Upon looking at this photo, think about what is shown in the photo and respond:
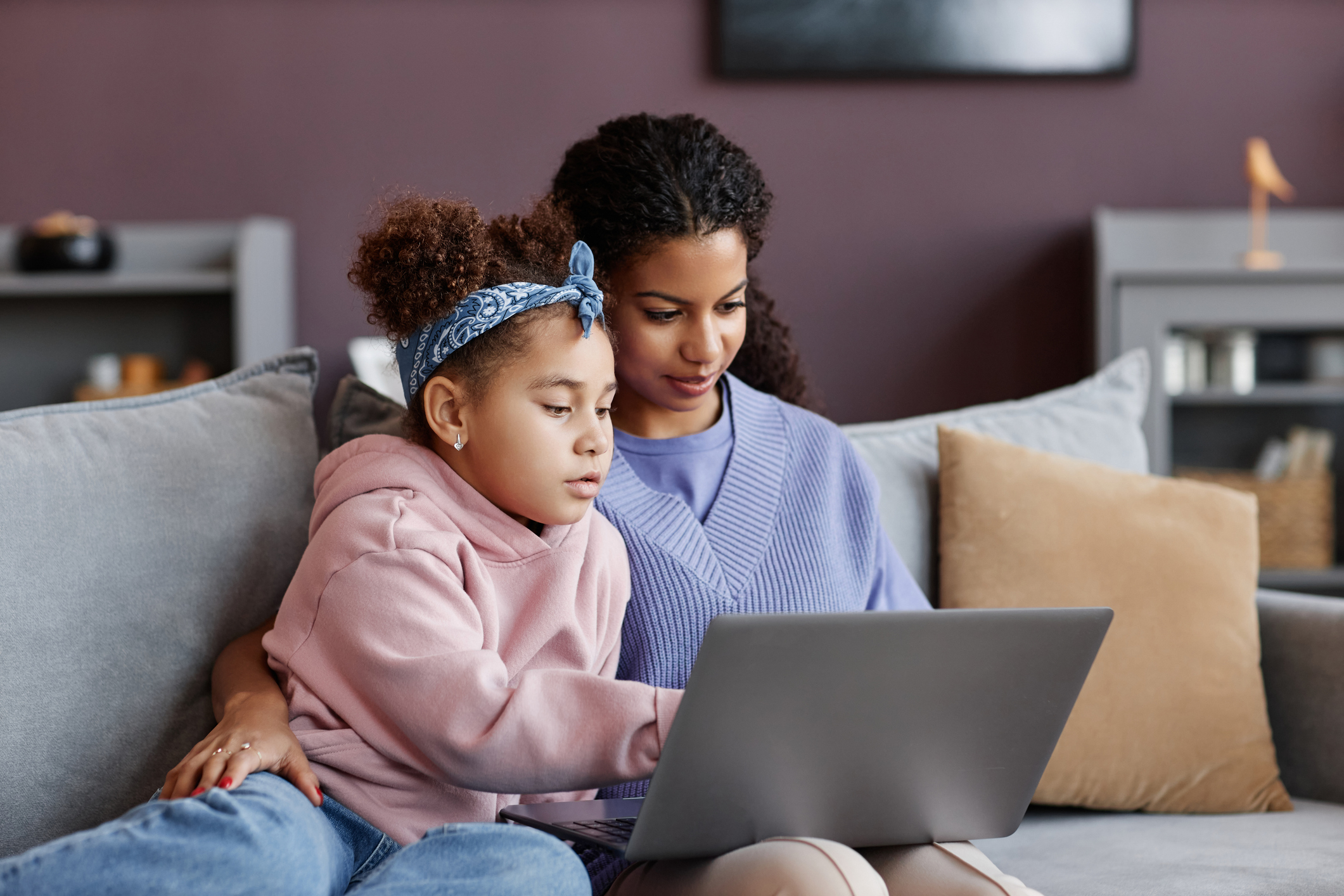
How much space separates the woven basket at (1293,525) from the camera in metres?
2.58

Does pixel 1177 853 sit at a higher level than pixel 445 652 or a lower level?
lower

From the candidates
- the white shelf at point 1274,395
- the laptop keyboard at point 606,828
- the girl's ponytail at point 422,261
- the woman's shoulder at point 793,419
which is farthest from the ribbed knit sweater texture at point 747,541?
the white shelf at point 1274,395

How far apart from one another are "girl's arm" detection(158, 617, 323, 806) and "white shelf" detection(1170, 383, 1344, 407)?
2.17m

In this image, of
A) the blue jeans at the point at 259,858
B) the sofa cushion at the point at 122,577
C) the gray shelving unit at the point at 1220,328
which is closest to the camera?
the blue jeans at the point at 259,858

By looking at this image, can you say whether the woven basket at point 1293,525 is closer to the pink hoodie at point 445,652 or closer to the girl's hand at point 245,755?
the pink hoodie at point 445,652

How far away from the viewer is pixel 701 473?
1.21m

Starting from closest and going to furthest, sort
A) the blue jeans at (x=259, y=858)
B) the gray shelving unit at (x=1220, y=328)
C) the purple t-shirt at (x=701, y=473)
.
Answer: the blue jeans at (x=259, y=858)
the purple t-shirt at (x=701, y=473)
the gray shelving unit at (x=1220, y=328)

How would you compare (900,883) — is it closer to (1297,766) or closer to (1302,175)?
(1297,766)

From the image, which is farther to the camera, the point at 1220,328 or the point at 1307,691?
the point at 1220,328

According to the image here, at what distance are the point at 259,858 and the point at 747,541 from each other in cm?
55

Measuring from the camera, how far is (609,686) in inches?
34.3

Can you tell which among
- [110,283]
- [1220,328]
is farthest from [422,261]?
[1220,328]

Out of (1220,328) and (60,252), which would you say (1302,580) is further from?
(60,252)

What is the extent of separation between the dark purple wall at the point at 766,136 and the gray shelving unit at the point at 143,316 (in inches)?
5.6
